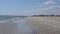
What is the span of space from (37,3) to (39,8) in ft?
0.23

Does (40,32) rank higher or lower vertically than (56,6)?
lower

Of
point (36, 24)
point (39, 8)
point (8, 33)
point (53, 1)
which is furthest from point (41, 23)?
point (8, 33)

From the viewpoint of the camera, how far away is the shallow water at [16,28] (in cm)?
113

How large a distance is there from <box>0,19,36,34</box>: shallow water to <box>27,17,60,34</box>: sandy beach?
70mm

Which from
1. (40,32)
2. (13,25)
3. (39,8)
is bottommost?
(40,32)

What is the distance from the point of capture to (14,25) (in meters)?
1.15

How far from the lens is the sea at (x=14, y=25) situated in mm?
1099

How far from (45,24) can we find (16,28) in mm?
411

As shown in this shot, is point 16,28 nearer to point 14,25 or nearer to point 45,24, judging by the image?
point 14,25

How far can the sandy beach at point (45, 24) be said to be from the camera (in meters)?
1.09

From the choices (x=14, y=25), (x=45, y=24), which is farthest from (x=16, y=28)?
(x=45, y=24)

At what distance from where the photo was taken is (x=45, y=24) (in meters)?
1.11

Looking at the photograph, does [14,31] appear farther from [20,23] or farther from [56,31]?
[56,31]

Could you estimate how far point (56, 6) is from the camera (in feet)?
3.48
